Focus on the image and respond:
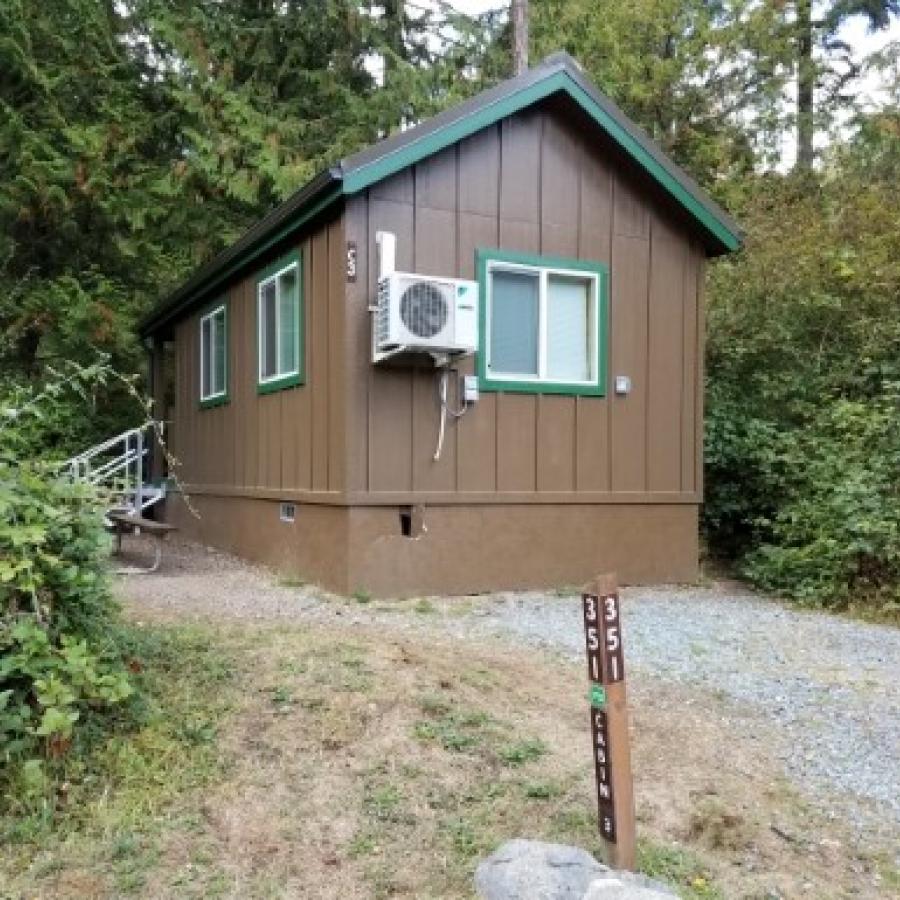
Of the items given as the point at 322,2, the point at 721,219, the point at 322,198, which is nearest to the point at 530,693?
the point at 322,198

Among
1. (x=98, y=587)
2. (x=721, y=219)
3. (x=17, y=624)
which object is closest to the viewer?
(x=17, y=624)

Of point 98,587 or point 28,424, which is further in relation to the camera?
point 28,424

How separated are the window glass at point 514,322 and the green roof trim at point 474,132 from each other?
3.73 feet

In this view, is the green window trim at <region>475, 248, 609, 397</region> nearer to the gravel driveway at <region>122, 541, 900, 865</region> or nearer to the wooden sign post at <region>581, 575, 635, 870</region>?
the gravel driveway at <region>122, 541, 900, 865</region>

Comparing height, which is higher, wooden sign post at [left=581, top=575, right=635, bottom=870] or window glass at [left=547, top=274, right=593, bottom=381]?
window glass at [left=547, top=274, right=593, bottom=381]

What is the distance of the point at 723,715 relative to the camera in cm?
399

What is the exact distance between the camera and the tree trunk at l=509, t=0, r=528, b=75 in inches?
523

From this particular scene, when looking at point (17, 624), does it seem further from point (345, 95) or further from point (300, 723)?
point (345, 95)

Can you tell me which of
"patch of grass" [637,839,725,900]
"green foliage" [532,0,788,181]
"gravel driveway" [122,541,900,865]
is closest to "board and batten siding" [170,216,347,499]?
"gravel driveway" [122,541,900,865]

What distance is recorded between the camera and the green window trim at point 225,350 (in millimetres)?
9141

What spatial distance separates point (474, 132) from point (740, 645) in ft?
13.4

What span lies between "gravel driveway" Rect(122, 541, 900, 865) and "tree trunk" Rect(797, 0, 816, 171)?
43.1ft

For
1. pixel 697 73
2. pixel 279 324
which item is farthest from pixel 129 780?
pixel 697 73

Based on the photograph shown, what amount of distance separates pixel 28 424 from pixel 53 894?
2.29 metres
